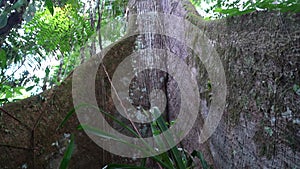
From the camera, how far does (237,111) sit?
1019 millimetres

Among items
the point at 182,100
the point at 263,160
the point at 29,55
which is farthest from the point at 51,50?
the point at 263,160

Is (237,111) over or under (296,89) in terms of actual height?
under

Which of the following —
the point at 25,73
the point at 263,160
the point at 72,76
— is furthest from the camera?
the point at 25,73

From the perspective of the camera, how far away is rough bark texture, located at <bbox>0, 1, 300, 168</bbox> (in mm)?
753

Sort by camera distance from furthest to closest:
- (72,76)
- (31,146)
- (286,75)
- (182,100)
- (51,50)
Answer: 1. (51,50)
2. (72,76)
3. (182,100)
4. (31,146)
5. (286,75)

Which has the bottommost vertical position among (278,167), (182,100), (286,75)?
(182,100)

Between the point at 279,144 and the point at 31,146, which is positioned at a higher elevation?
the point at 279,144

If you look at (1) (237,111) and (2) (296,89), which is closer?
(2) (296,89)

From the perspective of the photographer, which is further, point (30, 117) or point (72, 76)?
point (72, 76)

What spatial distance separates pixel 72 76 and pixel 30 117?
1.27ft

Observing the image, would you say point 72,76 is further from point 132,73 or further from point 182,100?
point 182,100

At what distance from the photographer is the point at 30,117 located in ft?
5.05

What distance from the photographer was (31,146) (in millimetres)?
1456

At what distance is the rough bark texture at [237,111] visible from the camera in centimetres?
75
